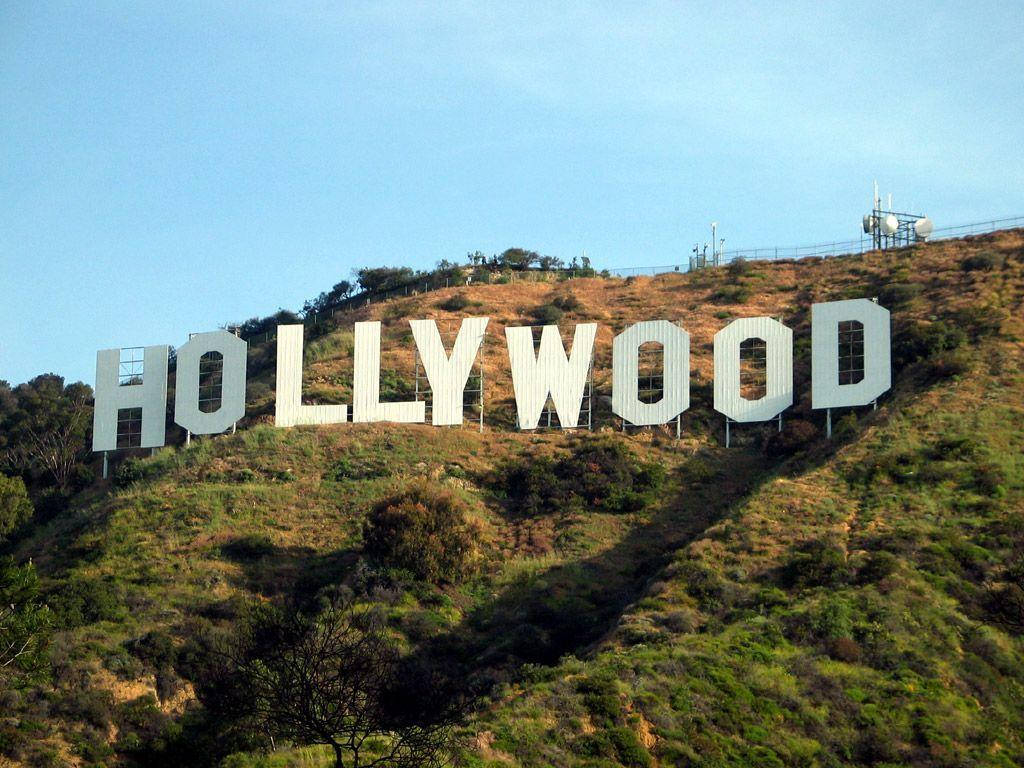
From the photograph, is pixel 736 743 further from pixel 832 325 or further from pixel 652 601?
pixel 832 325

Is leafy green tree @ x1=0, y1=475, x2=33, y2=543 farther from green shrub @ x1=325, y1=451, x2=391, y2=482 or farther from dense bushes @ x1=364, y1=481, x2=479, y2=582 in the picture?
dense bushes @ x1=364, y1=481, x2=479, y2=582

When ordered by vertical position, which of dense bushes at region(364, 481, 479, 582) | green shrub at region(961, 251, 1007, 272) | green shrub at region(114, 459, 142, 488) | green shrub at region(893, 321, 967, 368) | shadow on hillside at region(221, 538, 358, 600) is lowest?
shadow on hillside at region(221, 538, 358, 600)

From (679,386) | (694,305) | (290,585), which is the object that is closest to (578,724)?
(290,585)

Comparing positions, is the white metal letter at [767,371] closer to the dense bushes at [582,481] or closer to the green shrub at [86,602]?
the dense bushes at [582,481]

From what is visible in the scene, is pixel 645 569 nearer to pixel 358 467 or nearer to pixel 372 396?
pixel 358 467

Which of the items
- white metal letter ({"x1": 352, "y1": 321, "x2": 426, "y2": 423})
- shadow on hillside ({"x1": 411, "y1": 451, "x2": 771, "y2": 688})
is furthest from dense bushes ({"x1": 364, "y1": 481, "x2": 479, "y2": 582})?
white metal letter ({"x1": 352, "y1": 321, "x2": 426, "y2": 423})

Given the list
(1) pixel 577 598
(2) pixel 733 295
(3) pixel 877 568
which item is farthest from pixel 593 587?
(2) pixel 733 295
